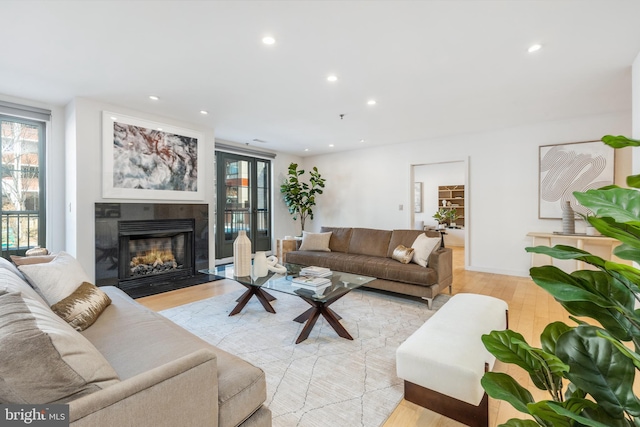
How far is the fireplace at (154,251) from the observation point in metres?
3.92

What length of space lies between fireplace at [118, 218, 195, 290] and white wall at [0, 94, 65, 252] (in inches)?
30.0

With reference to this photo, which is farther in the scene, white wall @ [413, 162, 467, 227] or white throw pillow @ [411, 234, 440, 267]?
white wall @ [413, 162, 467, 227]

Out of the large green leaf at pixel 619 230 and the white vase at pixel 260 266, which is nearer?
the large green leaf at pixel 619 230

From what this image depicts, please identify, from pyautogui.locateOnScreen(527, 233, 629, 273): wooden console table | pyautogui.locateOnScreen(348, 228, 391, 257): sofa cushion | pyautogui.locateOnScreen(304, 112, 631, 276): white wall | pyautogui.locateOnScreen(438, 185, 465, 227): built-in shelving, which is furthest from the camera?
pyautogui.locateOnScreen(438, 185, 465, 227): built-in shelving

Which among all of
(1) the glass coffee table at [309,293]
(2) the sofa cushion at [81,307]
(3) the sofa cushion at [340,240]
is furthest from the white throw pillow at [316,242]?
(2) the sofa cushion at [81,307]

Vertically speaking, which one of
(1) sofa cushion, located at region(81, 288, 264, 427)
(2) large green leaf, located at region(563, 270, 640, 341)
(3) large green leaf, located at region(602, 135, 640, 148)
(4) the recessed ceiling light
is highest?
(4) the recessed ceiling light

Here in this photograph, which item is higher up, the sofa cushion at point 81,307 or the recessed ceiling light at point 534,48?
the recessed ceiling light at point 534,48

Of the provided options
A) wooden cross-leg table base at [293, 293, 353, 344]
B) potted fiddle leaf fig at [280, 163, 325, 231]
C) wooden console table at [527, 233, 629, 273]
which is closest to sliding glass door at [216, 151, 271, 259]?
potted fiddle leaf fig at [280, 163, 325, 231]

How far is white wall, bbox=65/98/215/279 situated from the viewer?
349cm

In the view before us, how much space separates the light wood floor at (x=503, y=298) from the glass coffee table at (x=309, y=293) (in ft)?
2.86

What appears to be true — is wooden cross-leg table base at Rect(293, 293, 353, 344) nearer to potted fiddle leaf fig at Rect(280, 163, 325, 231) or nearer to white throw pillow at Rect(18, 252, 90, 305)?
white throw pillow at Rect(18, 252, 90, 305)

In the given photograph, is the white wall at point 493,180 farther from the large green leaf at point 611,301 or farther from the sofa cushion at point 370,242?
the large green leaf at point 611,301

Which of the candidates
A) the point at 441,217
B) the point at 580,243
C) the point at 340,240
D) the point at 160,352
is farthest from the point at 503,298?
the point at 441,217

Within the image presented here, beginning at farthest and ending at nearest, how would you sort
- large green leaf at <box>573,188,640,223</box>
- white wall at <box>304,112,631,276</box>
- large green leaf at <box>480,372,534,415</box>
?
white wall at <box>304,112,631,276</box>
large green leaf at <box>480,372,534,415</box>
large green leaf at <box>573,188,640,223</box>
